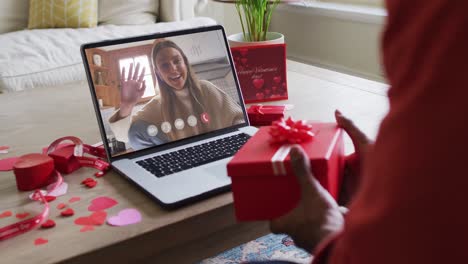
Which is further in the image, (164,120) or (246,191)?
(164,120)

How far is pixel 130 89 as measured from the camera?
985mm

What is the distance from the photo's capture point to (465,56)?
346 mm

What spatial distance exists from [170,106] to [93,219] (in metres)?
0.31

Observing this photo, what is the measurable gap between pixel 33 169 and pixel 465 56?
714 millimetres

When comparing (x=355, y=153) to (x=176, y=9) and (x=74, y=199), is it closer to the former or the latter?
(x=74, y=199)

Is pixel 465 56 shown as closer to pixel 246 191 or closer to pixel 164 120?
pixel 246 191

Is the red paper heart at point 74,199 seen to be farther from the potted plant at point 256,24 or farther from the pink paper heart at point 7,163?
the potted plant at point 256,24

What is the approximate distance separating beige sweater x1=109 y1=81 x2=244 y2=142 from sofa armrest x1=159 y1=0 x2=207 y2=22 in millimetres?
1748

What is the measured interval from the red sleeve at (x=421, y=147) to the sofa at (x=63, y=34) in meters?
1.36

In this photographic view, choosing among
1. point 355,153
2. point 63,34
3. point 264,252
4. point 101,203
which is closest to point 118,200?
point 101,203

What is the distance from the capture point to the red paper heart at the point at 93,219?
2.49 ft

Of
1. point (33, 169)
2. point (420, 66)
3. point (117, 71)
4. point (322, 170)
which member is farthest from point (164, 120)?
point (420, 66)

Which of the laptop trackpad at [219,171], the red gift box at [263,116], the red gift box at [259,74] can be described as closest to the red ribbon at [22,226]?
the laptop trackpad at [219,171]

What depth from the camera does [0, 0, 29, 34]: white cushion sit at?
2611mm
